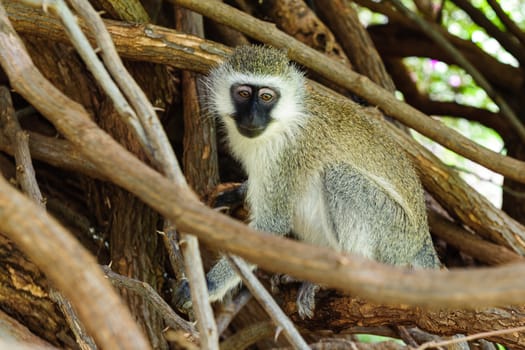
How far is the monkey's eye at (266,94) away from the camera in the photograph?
3.90 meters

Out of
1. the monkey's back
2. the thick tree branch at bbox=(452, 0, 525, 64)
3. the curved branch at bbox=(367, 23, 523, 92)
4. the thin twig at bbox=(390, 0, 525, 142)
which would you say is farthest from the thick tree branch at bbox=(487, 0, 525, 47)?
the monkey's back

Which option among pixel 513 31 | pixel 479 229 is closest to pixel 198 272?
pixel 479 229

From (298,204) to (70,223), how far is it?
164 centimetres

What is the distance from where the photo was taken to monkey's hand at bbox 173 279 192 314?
3.59 meters

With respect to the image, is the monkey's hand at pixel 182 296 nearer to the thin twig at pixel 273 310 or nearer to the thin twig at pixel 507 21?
the thin twig at pixel 273 310

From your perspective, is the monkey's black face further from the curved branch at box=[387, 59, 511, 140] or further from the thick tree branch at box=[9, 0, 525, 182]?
the curved branch at box=[387, 59, 511, 140]

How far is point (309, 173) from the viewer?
4023 millimetres

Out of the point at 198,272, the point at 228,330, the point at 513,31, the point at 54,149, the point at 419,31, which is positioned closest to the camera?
the point at 198,272

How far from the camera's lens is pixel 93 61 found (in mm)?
2164

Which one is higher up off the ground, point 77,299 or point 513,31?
point 513,31

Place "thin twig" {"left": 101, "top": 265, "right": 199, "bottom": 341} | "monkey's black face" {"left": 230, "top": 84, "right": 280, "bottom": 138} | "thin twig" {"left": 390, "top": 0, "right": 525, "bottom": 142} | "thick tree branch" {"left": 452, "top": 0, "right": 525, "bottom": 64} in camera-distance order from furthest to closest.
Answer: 1. "thick tree branch" {"left": 452, "top": 0, "right": 525, "bottom": 64}
2. "thin twig" {"left": 390, "top": 0, "right": 525, "bottom": 142}
3. "monkey's black face" {"left": 230, "top": 84, "right": 280, "bottom": 138}
4. "thin twig" {"left": 101, "top": 265, "right": 199, "bottom": 341}

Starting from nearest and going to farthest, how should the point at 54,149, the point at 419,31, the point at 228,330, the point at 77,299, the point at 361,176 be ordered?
the point at 77,299, the point at 361,176, the point at 54,149, the point at 228,330, the point at 419,31

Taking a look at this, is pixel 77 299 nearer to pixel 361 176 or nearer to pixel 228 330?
pixel 361 176

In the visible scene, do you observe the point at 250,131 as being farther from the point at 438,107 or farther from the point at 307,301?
the point at 438,107
